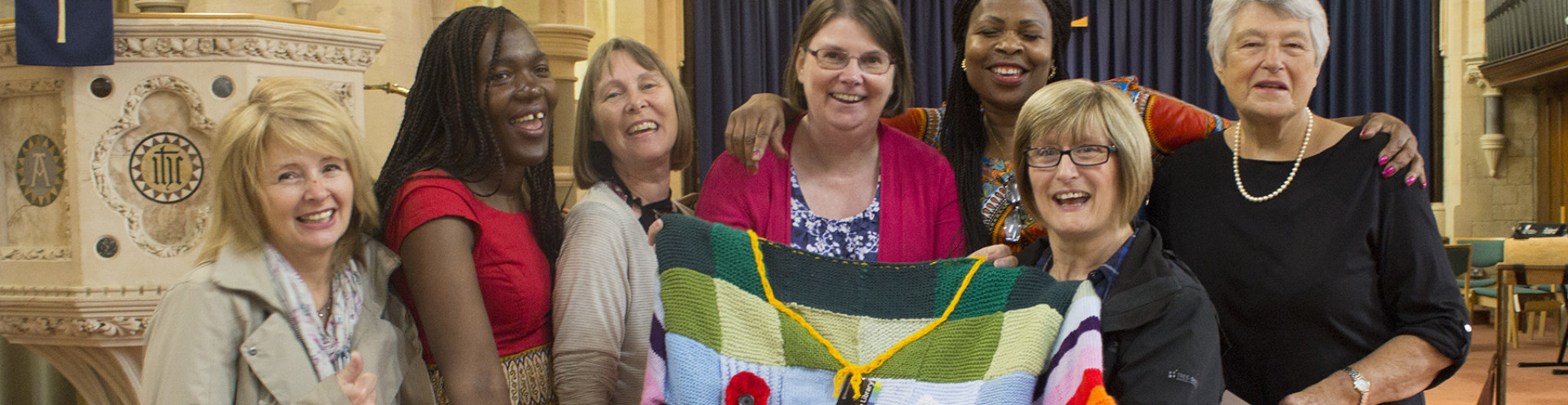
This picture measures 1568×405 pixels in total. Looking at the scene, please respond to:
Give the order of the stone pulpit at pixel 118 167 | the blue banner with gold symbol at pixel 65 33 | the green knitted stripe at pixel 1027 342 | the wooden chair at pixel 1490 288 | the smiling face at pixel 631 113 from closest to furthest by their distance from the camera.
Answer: the green knitted stripe at pixel 1027 342, the smiling face at pixel 631 113, the blue banner with gold symbol at pixel 65 33, the stone pulpit at pixel 118 167, the wooden chair at pixel 1490 288

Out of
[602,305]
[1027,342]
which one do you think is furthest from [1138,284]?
[602,305]

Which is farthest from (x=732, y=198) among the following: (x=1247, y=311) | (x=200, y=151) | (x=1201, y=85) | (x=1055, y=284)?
(x=1201, y=85)

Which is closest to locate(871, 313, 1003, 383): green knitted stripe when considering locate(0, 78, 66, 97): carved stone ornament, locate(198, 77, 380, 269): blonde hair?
locate(198, 77, 380, 269): blonde hair

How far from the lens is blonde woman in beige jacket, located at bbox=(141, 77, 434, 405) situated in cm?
162

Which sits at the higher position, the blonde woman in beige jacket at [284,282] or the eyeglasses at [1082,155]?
the eyeglasses at [1082,155]

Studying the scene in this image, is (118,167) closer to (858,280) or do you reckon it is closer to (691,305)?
(691,305)

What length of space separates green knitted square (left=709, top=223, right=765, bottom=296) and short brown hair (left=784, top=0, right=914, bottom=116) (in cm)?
54

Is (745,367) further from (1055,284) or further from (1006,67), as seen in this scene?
(1006,67)

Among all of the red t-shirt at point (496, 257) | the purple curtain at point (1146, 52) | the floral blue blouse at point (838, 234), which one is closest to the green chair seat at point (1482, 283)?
the purple curtain at point (1146, 52)

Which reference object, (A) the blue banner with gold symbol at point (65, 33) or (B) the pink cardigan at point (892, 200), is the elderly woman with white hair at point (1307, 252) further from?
(A) the blue banner with gold symbol at point (65, 33)

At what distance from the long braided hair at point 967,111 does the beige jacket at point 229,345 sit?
116 cm

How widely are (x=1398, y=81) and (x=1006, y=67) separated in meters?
9.06

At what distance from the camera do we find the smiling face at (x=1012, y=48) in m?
2.23

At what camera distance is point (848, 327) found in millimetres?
1619
